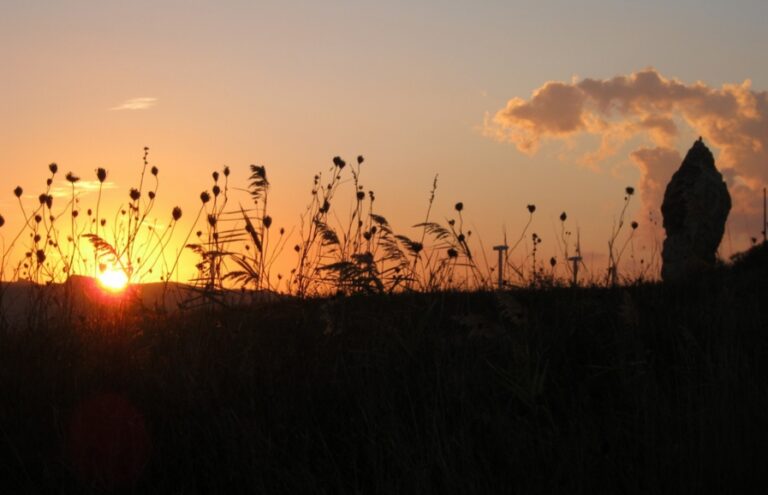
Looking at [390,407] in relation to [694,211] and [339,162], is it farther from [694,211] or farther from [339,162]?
[694,211]

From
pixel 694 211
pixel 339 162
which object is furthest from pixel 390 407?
pixel 694 211

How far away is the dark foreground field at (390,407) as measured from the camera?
3496 mm

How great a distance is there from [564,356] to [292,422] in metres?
1.79

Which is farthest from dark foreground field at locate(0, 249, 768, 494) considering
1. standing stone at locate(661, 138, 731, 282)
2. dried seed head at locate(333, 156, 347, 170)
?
standing stone at locate(661, 138, 731, 282)

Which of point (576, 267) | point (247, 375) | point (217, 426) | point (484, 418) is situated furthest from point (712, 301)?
point (217, 426)

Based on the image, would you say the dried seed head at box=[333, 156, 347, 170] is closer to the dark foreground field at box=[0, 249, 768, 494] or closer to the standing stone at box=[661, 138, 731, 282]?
the dark foreground field at box=[0, 249, 768, 494]

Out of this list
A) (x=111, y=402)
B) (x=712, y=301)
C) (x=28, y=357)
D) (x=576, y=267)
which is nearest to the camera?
(x=111, y=402)

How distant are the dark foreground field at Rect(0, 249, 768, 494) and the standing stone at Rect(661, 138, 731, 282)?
754 centimetres

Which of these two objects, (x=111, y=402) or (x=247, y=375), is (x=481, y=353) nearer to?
(x=247, y=375)

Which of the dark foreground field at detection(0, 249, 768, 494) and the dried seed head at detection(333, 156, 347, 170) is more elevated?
the dried seed head at detection(333, 156, 347, 170)

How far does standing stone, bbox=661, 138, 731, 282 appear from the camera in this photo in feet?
43.3

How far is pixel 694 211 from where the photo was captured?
13.2 metres

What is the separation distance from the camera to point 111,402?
4.61 meters

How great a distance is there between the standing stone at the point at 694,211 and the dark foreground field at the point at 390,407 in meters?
7.54
